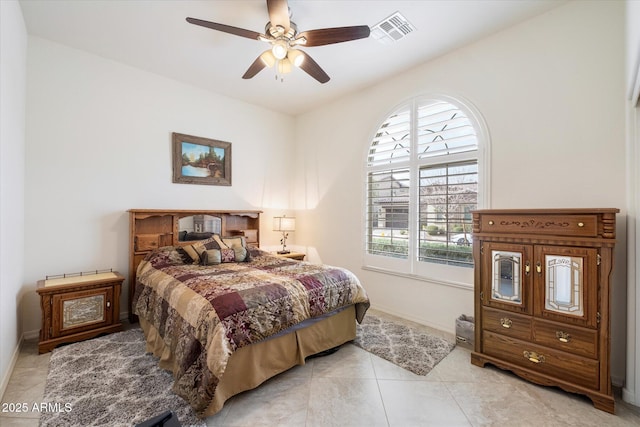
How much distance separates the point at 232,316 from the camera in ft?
6.35

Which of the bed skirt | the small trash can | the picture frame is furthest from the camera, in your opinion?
the picture frame

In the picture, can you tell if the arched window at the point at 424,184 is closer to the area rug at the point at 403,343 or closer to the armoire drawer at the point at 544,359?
the area rug at the point at 403,343

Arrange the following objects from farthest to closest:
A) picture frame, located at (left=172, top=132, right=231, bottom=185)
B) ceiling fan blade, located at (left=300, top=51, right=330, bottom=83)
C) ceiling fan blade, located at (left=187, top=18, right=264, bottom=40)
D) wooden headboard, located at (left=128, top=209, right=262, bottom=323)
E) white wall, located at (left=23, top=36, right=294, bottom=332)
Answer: picture frame, located at (left=172, top=132, right=231, bottom=185)
wooden headboard, located at (left=128, top=209, right=262, bottom=323)
white wall, located at (left=23, top=36, right=294, bottom=332)
ceiling fan blade, located at (left=300, top=51, right=330, bottom=83)
ceiling fan blade, located at (left=187, top=18, right=264, bottom=40)

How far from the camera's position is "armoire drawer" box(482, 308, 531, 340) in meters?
2.28

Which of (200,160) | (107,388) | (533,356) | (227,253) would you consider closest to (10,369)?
(107,388)

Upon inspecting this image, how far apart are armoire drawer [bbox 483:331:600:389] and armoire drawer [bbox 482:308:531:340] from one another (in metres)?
0.05

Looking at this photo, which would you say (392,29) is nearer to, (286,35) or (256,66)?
(286,35)

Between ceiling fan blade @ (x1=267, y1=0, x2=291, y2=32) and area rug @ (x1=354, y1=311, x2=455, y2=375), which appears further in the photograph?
area rug @ (x1=354, y1=311, x2=455, y2=375)

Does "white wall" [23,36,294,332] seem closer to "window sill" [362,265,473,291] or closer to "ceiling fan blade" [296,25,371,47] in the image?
"ceiling fan blade" [296,25,371,47]

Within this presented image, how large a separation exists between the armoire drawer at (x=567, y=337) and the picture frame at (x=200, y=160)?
4142 mm

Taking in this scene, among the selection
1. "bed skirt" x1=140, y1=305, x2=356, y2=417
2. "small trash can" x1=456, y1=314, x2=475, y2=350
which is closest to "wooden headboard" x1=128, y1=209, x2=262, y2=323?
"bed skirt" x1=140, y1=305, x2=356, y2=417

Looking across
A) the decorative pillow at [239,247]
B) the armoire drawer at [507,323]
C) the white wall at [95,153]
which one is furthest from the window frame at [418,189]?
the white wall at [95,153]

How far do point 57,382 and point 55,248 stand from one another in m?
1.55

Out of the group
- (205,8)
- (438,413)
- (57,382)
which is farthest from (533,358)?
(205,8)
